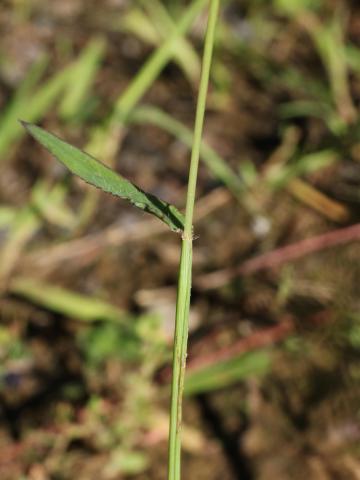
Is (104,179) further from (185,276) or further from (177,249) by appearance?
(177,249)

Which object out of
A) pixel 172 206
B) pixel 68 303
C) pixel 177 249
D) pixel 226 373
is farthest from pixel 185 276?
pixel 177 249

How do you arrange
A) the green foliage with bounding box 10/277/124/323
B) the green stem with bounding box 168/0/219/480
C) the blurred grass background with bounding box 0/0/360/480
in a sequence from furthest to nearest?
1. the green foliage with bounding box 10/277/124/323
2. the blurred grass background with bounding box 0/0/360/480
3. the green stem with bounding box 168/0/219/480

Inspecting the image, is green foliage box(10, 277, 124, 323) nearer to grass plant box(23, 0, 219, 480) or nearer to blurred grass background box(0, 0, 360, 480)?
blurred grass background box(0, 0, 360, 480)

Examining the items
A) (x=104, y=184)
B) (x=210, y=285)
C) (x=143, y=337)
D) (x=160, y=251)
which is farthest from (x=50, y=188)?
(x=104, y=184)

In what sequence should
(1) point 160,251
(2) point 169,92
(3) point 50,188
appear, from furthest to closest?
(2) point 169,92 → (3) point 50,188 → (1) point 160,251

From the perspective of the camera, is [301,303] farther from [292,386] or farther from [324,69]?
[324,69]

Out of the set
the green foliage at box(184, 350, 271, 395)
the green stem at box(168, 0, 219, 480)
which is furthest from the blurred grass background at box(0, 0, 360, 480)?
the green stem at box(168, 0, 219, 480)
